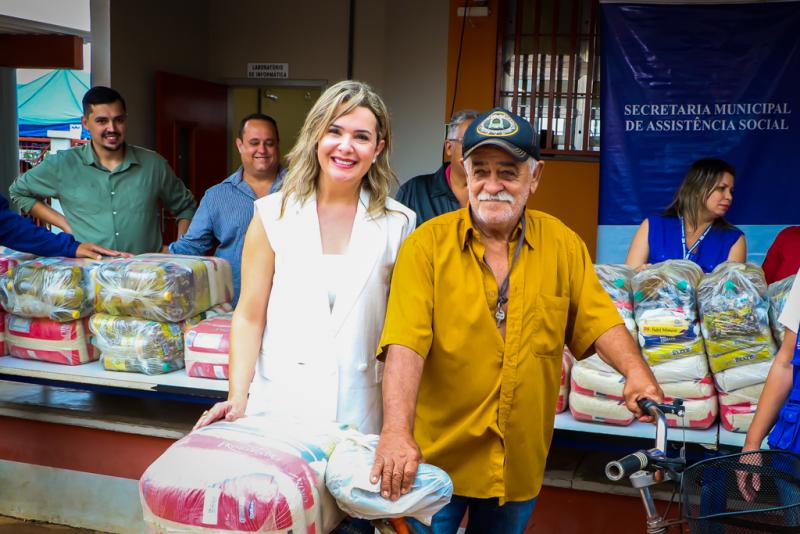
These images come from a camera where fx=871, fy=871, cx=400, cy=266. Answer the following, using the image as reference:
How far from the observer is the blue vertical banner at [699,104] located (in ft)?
16.3

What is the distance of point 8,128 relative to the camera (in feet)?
26.0

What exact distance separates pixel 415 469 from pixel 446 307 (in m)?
0.44

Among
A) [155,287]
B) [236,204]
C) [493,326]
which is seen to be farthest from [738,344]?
[236,204]

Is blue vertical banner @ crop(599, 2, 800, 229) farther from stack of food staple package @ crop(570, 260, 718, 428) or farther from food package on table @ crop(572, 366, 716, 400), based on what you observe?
food package on table @ crop(572, 366, 716, 400)

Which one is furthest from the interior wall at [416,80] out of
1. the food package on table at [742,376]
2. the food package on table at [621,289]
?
the food package on table at [742,376]

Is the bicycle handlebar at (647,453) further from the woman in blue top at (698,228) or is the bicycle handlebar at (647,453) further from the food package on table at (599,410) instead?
the woman in blue top at (698,228)

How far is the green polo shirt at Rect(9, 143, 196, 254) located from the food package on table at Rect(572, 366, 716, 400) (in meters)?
2.66

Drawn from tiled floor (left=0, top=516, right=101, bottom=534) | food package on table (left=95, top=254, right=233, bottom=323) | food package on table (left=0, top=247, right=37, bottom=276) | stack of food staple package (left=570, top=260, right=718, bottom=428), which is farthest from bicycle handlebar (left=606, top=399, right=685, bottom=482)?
tiled floor (left=0, top=516, right=101, bottom=534)

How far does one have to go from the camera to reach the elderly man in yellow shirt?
1994mm

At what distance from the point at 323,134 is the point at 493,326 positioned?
652 millimetres

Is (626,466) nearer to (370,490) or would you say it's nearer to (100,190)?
(370,490)

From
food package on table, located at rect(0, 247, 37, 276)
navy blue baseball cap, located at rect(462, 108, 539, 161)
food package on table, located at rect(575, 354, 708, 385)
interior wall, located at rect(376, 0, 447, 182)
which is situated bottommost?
food package on table, located at rect(575, 354, 708, 385)

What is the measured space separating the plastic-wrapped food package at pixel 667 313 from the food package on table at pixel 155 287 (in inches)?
69.7

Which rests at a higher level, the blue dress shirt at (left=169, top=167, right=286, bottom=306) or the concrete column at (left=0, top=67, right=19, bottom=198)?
the concrete column at (left=0, top=67, right=19, bottom=198)
